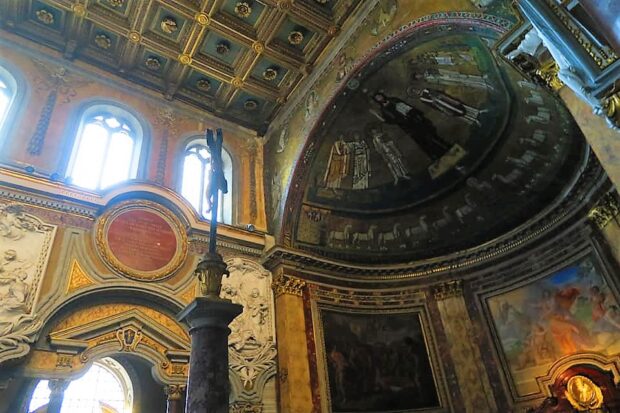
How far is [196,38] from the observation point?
36.7 feet

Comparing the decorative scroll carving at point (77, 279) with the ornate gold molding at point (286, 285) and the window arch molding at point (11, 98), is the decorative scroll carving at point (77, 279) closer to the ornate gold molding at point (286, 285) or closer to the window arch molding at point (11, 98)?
the window arch molding at point (11, 98)

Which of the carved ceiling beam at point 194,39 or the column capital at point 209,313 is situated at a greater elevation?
the carved ceiling beam at point 194,39

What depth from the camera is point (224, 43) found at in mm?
11477

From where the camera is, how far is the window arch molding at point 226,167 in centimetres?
1108

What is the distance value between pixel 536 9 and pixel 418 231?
390 inches

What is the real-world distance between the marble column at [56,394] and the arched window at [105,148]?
4.22m

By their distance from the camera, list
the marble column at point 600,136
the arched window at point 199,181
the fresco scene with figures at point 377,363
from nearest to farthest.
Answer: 1. the marble column at point 600,136
2. the fresco scene with figures at point 377,363
3. the arched window at point 199,181

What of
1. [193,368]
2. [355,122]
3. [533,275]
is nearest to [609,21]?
[193,368]

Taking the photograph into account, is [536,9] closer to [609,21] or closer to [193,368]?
[609,21]

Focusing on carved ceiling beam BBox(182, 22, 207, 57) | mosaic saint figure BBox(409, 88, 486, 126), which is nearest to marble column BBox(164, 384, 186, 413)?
carved ceiling beam BBox(182, 22, 207, 57)

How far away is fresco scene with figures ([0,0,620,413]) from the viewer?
8.36m

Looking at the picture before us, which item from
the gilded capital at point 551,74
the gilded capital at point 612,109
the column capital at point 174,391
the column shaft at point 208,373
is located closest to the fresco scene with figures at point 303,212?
the column capital at point 174,391

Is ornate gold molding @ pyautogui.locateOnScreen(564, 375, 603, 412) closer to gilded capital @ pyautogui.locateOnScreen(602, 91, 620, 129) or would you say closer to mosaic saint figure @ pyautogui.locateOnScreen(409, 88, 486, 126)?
mosaic saint figure @ pyautogui.locateOnScreen(409, 88, 486, 126)

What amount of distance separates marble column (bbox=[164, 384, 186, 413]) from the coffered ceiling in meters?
7.91
